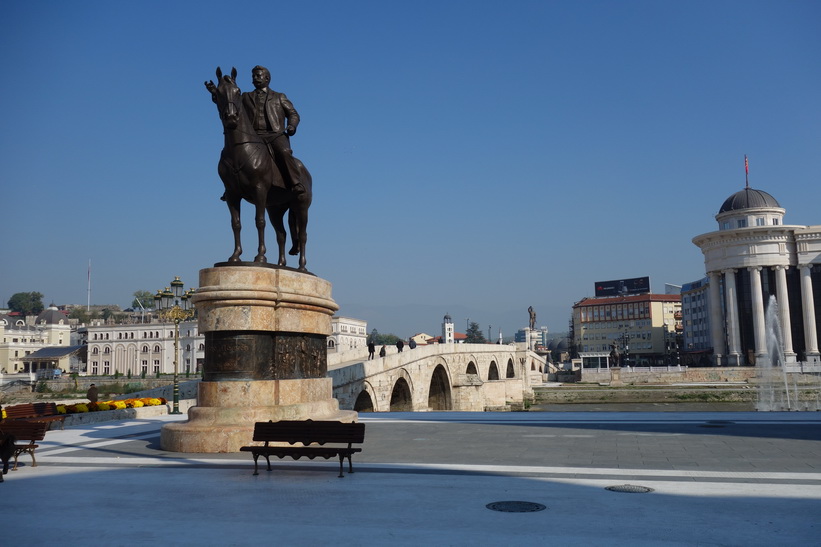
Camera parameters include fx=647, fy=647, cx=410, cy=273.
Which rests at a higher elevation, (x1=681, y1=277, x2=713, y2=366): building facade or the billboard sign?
the billboard sign

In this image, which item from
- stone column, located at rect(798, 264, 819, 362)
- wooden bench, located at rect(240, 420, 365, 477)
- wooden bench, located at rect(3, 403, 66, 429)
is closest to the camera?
wooden bench, located at rect(240, 420, 365, 477)

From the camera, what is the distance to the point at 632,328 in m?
104

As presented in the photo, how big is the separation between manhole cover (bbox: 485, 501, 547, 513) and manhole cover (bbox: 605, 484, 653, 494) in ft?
3.14

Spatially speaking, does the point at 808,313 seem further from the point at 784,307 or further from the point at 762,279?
the point at 762,279

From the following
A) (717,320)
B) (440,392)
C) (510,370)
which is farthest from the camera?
(510,370)

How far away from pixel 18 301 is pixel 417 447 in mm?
186820

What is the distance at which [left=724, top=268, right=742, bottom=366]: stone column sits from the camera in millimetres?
59875

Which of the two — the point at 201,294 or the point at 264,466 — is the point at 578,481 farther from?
the point at 201,294

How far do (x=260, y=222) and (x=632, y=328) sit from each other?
102 metres

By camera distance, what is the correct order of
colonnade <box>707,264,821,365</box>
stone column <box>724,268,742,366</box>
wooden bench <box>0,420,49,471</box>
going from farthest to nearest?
stone column <box>724,268,742,366</box>, colonnade <box>707,264,821,365</box>, wooden bench <box>0,420,49,471</box>

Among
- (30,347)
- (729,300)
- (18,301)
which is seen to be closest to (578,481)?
(729,300)

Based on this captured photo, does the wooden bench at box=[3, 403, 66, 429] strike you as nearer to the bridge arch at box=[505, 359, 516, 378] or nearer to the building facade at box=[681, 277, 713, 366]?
the bridge arch at box=[505, 359, 516, 378]

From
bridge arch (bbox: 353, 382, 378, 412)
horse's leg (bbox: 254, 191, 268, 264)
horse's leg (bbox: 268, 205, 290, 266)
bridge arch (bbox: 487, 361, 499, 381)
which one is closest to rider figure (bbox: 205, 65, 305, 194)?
horse's leg (bbox: 254, 191, 268, 264)

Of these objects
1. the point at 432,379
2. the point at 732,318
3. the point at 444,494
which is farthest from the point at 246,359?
the point at 732,318
